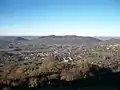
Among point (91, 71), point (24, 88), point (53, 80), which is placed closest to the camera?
point (24, 88)

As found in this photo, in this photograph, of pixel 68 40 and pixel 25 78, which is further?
pixel 68 40

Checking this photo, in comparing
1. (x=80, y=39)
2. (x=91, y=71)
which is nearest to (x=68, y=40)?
(x=80, y=39)

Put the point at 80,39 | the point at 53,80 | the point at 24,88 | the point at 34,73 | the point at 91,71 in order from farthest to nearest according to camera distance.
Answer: the point at 80,39, the point at 91,71, the point at 34,73, the point at 53,80, the point at 24,88

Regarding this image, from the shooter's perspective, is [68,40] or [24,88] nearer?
[24,88]

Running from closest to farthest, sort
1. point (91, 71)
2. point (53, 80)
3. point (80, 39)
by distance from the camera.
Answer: point (53, 80), point (91, 71), point (80, 39)

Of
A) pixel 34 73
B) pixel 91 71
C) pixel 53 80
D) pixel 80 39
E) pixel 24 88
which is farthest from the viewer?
pixel 80 39

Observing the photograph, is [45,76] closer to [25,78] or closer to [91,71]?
[25,78]

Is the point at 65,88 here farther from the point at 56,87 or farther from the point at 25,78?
the point at 25,78
